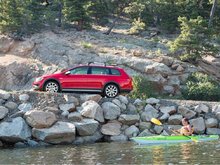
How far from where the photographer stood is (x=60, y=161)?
17250 mm

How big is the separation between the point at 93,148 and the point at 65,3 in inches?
777

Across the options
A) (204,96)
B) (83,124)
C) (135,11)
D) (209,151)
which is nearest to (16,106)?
(83,124)

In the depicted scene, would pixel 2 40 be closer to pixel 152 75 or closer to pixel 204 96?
pixel 152 75

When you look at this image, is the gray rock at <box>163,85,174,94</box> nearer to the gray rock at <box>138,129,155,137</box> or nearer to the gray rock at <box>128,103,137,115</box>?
the gray rock at <box>128,103,137,115</box>

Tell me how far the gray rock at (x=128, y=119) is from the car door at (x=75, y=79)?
2.51m

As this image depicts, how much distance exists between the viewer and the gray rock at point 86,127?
2272cm

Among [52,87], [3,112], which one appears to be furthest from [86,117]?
[3,112]

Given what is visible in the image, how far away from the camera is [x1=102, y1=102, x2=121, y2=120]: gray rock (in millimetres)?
23831

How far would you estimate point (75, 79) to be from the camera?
79.3ft

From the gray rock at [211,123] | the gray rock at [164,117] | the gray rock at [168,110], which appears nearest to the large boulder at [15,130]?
the gray rock at [164,117]

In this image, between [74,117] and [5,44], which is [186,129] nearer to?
[74,117]

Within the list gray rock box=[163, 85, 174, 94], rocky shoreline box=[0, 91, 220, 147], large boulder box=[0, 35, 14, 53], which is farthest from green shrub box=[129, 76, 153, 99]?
large boulder box=[0, 35, 14, 53]

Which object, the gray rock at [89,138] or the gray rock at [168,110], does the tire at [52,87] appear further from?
the gray rock at [168,110]

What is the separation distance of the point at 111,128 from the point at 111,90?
2.12 meters
